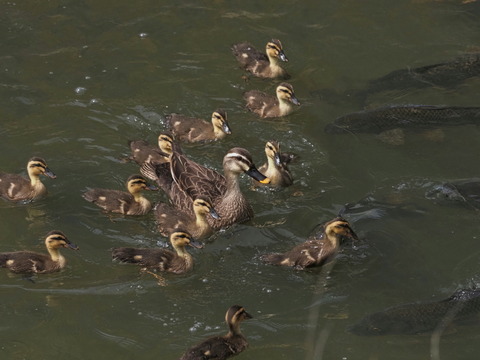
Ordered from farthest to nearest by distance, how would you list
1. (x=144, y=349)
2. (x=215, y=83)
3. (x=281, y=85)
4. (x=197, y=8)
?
(x=197, y=8)
(x=215, y=83)
(x=281, y=85)
(x=144, y=349)

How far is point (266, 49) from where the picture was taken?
988 cm

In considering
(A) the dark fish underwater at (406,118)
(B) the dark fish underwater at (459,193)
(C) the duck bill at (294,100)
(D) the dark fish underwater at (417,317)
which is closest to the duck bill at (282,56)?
(C) the duck bill at (294,100)

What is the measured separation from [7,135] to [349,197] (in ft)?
10.3

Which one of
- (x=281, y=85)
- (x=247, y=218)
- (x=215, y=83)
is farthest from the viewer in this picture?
(x=215, y=83)

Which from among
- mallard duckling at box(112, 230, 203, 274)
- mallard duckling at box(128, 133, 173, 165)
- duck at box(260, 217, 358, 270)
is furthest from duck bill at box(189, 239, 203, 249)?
mallard duckling at box(128, 133, 173, 165)

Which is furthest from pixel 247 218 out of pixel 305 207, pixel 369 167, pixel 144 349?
pixel 144 349

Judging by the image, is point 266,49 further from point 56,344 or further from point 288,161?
point 56,344

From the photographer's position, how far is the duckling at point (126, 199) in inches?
313

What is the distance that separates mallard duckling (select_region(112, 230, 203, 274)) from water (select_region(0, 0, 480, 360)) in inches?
3.4

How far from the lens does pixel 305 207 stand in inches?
317

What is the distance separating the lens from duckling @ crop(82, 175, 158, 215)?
313 inches

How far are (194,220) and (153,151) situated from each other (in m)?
0.98

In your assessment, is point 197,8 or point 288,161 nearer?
point 288,161

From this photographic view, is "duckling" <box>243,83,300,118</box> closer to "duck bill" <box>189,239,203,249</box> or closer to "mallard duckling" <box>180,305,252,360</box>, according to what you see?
"duck bill" <box>189,239,203,249</box>
